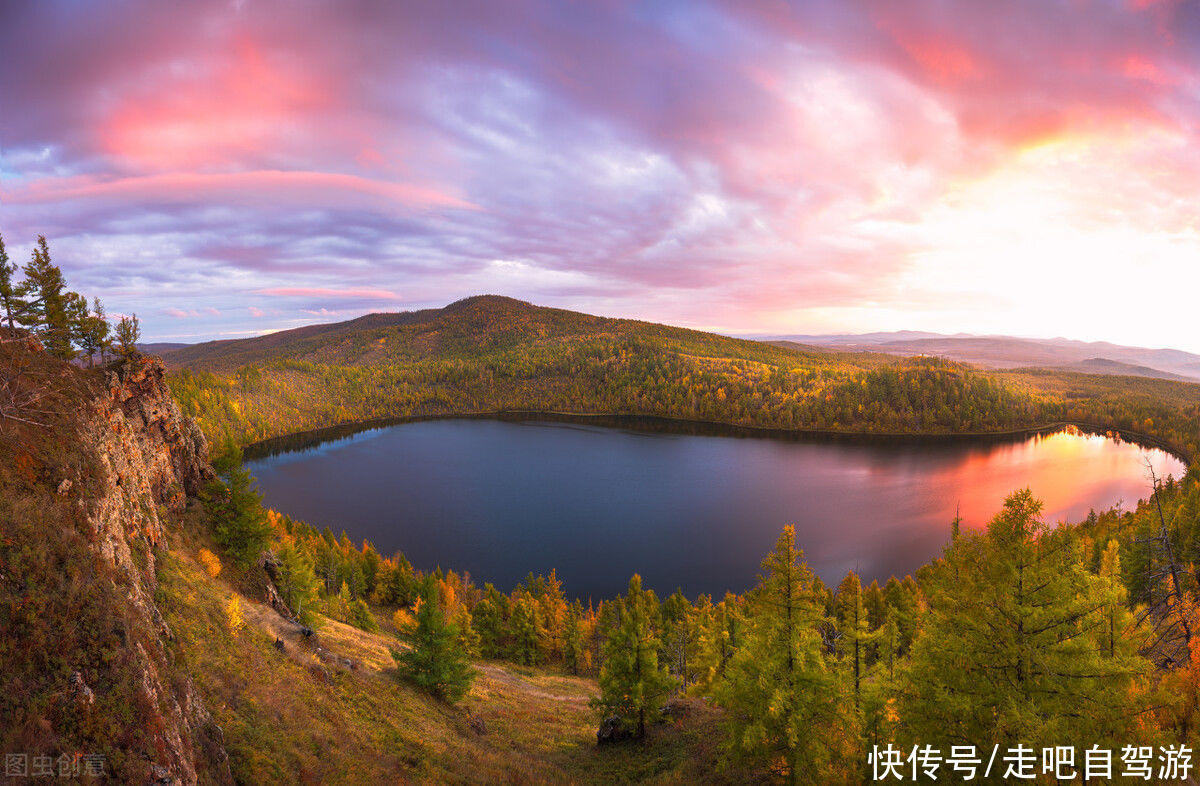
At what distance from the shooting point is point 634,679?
24.4 m

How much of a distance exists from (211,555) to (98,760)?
889 inches

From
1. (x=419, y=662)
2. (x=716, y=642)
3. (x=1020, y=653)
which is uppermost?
(x=1020, y=653)

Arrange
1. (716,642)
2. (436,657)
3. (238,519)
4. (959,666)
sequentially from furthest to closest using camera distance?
(716,642) < (238,519) < (436,657) < (959,666)

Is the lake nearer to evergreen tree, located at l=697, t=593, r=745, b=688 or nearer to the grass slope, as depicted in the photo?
evergreen tree, located at l=697, t=593, r=745, b=688

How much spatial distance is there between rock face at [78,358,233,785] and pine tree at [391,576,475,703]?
13.3m

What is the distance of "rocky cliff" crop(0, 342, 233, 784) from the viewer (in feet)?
29.8

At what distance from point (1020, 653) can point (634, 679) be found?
18.3 meters

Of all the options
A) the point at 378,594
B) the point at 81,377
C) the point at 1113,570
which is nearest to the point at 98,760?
the point at 81,377

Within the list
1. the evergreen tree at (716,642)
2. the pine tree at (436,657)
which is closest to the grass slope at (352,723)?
the pine tree at (436,657)

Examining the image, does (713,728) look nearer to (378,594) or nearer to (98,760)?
(98,760)

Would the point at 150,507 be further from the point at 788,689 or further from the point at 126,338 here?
the point at 788,689

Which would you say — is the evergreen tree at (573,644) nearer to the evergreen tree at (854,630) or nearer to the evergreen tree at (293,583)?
the evergreen tree at (293,583)

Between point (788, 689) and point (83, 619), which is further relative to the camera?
point (788, 689)

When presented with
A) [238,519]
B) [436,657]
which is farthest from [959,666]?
[238,519]
